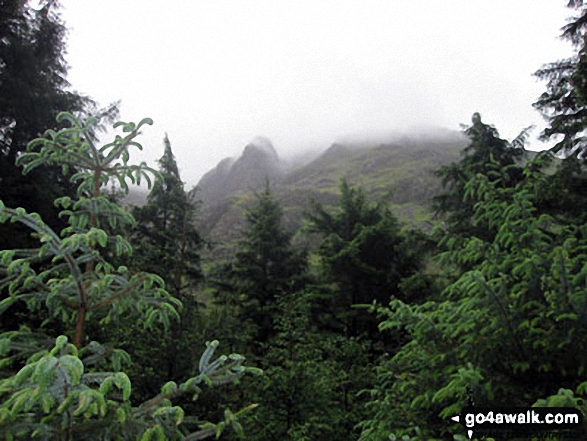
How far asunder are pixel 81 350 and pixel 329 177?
103 m

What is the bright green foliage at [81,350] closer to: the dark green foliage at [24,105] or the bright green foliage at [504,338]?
the bright green foliage at [504,338]

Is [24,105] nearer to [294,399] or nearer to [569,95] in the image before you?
[294,399]

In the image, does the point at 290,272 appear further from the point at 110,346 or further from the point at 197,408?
the point at 110,346

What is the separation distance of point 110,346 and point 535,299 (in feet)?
13.9

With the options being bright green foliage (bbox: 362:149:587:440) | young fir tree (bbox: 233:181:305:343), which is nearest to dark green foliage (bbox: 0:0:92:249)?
young fir tree (bbox: 233:181:305:343)

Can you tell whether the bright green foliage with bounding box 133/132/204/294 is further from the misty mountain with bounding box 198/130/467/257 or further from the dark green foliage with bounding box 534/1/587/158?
the misty mountain with bounding box 198/130/467/257

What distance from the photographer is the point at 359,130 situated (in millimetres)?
162625

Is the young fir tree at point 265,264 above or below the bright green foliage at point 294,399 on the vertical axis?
above

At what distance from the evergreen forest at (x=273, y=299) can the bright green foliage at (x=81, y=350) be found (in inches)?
0.6

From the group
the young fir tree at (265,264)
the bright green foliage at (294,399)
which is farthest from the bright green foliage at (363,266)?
the bright green foliage at (294,399)

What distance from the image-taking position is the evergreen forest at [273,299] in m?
2.37

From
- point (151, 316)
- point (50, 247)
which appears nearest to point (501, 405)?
point (151, 316)

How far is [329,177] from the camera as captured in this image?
342 ft

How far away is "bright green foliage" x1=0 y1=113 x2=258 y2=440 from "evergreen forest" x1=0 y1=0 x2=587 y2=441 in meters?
0.02
